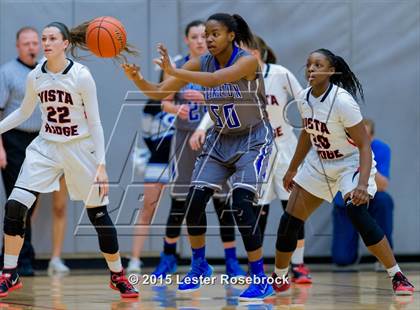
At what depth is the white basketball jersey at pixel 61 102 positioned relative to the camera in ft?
26.0

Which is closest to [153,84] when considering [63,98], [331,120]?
[63,98]

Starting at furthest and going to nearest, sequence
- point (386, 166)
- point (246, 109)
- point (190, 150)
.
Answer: point (386, 166), point (190, 150), point (246, 109)

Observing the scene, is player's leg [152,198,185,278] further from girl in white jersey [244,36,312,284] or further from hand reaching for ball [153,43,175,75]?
hand reaching for ball [153,43,175,75]

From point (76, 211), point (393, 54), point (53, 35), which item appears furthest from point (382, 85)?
point (53, 35)

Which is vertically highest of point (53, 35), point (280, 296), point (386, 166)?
point (53, 35)

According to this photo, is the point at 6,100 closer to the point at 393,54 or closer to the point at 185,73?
the point at 185,73

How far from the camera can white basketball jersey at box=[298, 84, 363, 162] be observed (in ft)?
25.6

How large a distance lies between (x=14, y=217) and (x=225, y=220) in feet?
8.32

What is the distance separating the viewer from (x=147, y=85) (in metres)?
8.08

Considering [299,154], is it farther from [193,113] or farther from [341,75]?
[193,113]

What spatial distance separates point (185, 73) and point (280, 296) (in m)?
2.00

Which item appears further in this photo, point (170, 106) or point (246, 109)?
point (170, 106)

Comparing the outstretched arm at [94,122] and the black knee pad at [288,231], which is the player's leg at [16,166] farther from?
the black knee pad at [288,231]

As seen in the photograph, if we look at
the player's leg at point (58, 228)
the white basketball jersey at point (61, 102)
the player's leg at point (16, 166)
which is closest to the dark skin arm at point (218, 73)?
the white basketball jersey at point (61, 102)
